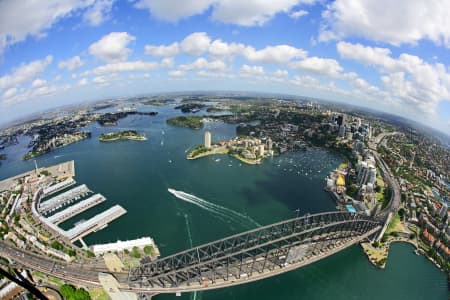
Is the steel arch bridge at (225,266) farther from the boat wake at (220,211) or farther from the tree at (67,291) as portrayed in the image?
Result: the boat wake at (220,211)

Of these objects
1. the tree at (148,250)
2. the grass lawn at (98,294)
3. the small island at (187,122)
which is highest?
the small island at (187,122)

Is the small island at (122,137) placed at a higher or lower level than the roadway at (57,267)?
higher

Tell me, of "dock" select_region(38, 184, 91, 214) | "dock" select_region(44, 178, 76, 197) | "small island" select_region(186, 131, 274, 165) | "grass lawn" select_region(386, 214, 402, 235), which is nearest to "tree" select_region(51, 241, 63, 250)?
"dock" select_region(38, 184, 91, 214)

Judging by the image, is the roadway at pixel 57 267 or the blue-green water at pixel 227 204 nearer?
Result: the roadway at pixel 57 267

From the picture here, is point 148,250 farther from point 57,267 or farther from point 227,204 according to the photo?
point 227,204

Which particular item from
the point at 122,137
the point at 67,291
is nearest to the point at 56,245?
the point at 67,291

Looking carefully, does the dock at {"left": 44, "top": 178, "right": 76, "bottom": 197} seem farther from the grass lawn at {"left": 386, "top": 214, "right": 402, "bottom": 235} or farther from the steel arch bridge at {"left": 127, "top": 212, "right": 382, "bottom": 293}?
the grass lawn at {"left": 386, "top": 214, "right": 402, "bottom": 235}

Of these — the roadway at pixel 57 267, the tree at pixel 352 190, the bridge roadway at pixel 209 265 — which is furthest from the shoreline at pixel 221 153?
the roadway at pixel 57 267
